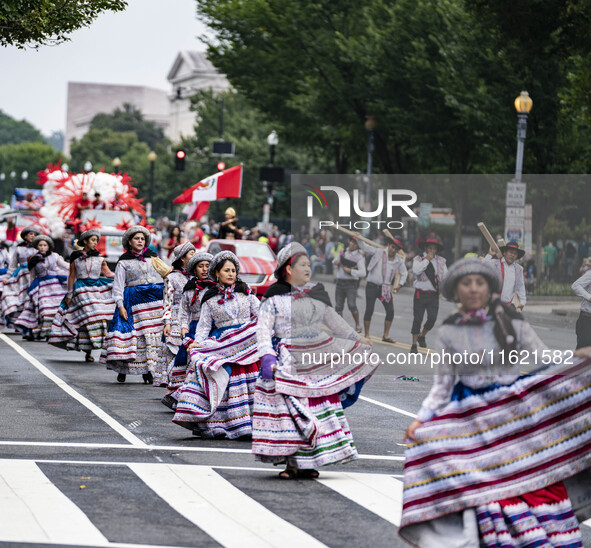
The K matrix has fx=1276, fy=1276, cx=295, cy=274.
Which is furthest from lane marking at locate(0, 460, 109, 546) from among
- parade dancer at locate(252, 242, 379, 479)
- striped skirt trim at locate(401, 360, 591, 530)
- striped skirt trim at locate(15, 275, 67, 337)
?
striped skirt trim at locate(15, 275, 67, 337)

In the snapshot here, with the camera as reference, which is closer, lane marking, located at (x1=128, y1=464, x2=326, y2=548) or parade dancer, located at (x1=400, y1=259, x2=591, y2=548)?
parade dancer, located at (x1=400, y1=259, x2=591, y2=548)

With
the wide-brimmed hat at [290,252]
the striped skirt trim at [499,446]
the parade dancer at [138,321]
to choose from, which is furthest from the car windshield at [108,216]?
the striped skirt trim at [499,446]

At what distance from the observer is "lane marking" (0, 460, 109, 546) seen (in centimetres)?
725

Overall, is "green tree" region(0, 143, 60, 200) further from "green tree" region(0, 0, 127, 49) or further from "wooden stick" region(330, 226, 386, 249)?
"wooden stick" region(330, 226, 386, 249)

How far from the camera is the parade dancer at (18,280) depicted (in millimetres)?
22391

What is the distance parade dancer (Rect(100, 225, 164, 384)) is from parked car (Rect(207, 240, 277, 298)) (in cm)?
1103

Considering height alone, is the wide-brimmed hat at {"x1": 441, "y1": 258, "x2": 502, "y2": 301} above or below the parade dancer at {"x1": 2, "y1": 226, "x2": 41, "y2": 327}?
above

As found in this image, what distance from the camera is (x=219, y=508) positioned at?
8.34 metres

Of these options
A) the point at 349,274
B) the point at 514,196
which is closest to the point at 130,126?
the point at 514,196

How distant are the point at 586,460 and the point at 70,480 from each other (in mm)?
4201

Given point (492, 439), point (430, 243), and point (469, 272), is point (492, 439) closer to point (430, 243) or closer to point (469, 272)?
point (469, 272)

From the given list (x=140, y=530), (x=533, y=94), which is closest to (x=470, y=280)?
(x=140, y=530)

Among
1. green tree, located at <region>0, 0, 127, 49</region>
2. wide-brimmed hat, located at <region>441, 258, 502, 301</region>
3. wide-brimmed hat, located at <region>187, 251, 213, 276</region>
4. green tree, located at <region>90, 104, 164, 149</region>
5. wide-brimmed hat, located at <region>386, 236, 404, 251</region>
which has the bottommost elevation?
wide-brimmed hat, located at <region>187, 251, 213, 276</region>

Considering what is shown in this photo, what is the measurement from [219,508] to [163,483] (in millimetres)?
951
